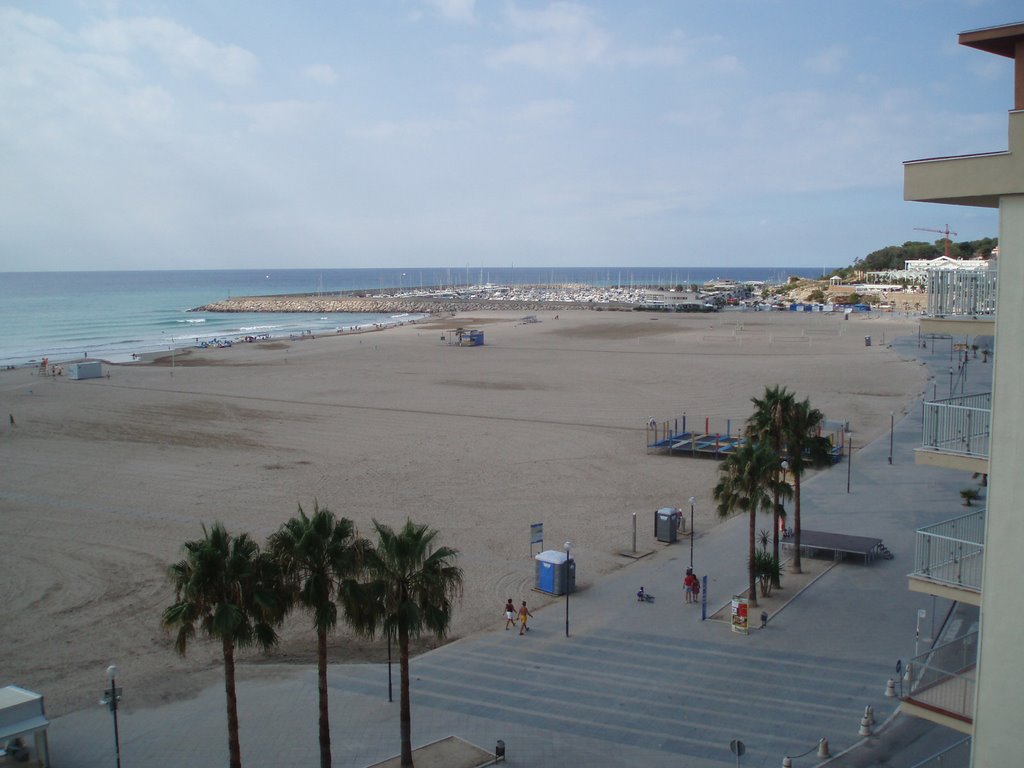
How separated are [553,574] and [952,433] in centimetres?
1207

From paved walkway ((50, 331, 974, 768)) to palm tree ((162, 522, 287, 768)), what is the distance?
3194mm

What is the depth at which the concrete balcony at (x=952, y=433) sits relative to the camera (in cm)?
830

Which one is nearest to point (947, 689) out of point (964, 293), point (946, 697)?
point (946, 697)

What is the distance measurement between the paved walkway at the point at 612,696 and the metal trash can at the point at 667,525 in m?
3.30

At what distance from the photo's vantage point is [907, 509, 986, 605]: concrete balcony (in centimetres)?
832

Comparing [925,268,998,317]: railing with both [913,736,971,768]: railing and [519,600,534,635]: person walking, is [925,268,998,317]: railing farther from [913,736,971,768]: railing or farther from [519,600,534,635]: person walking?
[519,600,534,635]: person walking

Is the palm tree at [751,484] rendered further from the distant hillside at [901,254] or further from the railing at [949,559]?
the distant hillside at [901,254]

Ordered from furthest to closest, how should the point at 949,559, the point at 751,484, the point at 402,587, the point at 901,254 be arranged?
the point at 901,254 < the point at 751,484 < the point at 402,587 < the point at 949,559

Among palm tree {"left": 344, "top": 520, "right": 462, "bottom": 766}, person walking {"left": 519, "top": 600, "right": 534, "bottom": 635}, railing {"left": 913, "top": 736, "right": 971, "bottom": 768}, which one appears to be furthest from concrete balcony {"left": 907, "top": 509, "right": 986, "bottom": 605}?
person walking {"left": 519, "top": 600, "right": 534, "bottom": 635}

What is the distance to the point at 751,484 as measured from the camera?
17.9 m

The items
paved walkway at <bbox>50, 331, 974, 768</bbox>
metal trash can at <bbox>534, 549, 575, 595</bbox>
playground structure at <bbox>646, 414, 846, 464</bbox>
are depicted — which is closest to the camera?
paved walkway at <bbox>50, 331, 974, 768</bbox>

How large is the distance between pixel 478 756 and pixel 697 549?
11.7m

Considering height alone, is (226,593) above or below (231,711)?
above

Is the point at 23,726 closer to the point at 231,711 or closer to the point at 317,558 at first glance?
the point at 231,711
